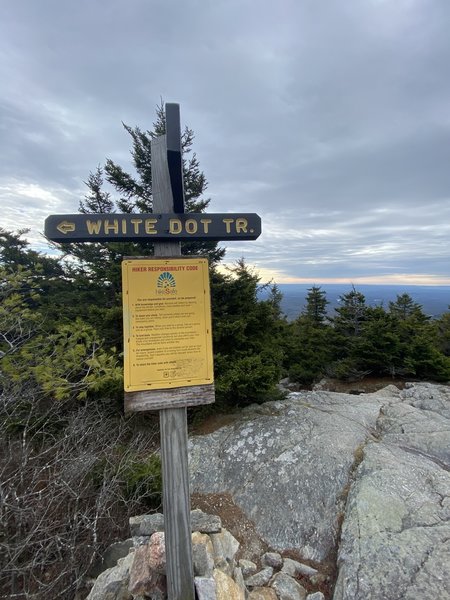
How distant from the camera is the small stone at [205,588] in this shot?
2725 millimetres

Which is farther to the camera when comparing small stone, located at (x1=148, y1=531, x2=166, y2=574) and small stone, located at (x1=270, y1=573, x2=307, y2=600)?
small stone, located at (x1=270, y1=573, x2=307, y2=600)

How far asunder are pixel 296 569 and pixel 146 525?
2025mm

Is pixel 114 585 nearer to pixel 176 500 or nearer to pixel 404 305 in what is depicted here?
pixel 176 500

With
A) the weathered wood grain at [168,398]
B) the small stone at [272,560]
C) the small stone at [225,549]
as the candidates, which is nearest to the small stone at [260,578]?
the small stone at [272,560]

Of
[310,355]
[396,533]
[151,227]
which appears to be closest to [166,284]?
[151,227]

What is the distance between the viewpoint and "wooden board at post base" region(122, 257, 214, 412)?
100.0 inches

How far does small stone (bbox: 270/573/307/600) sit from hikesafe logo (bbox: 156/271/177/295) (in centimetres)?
378

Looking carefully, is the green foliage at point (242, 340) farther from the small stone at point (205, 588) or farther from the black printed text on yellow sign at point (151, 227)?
the black printed text on yellow sign at point (151, 227)

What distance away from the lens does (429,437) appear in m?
5.95

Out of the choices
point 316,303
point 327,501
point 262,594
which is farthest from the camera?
point 316,303

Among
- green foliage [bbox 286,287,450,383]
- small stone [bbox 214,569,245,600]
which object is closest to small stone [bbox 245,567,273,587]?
small stone [bbox 214,569,245,600]

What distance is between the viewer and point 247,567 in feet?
12.9

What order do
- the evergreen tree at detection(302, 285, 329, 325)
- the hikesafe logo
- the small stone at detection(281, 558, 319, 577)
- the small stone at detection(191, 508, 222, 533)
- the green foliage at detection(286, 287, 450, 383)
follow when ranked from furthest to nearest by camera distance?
the evergreen tree at detection(302, 285, 329, 325)
the green foliage at detection(286, 287, 450, 383)
the small stone at detection(191, 508, 222, 533)
the small stone at detection(281, 558, 319, 577)
the hikesafe logo

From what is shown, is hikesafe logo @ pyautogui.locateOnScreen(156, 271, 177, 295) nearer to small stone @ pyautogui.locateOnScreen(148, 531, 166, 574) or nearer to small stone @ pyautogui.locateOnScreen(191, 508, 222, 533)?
small stone @ pyautogui.locateOnScreen(148, 531, 166, 574)
